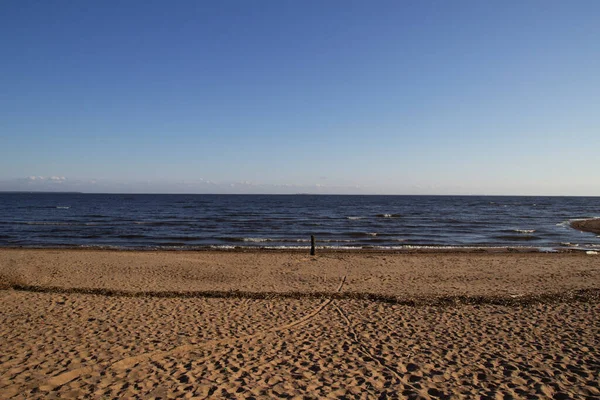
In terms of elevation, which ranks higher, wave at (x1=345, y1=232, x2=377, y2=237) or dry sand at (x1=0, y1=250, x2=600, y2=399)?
dry sand at (x1=0, y1=250, x2=600, y2=399)

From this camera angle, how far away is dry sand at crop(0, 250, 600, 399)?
6.58m

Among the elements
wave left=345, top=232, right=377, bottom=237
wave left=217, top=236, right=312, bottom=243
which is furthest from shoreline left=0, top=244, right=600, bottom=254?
wave left=345, top=232, right=377, bottom=237

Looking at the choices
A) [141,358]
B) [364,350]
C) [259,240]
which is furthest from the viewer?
[259,240]

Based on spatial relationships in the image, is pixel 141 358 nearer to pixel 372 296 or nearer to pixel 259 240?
pixel 372 296

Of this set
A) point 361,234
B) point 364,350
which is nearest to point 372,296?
point 364,350

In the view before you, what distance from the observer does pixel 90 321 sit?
9781 mm

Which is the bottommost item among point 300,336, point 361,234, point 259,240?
point 259,240

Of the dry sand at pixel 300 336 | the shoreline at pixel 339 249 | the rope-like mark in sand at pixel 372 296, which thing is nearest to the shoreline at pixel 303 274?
the rope-like mark in sand at pixel 372 296

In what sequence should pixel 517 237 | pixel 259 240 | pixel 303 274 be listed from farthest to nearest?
pixel 517 237
pixel 259 240
pixel 303 274

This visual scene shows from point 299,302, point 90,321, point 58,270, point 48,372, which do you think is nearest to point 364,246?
point 299,302

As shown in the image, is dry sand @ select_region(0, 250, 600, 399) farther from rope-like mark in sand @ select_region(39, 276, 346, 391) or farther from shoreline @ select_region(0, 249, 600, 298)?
shoreline @ select_region(0, 249, 600, 298)

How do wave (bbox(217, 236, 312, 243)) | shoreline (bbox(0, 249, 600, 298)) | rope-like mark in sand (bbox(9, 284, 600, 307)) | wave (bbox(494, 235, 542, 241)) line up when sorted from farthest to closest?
wave (bbox(494, 235, 542, 241)) → wave (bbox(217, 236, 312, 243)) → shoreline (bbox(0, 249, 600, 298)) → rope-like mark in sand (bbox(9, 284, 600, 307))

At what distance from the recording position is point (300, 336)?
8.95 meters

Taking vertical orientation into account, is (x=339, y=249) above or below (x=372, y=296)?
below
